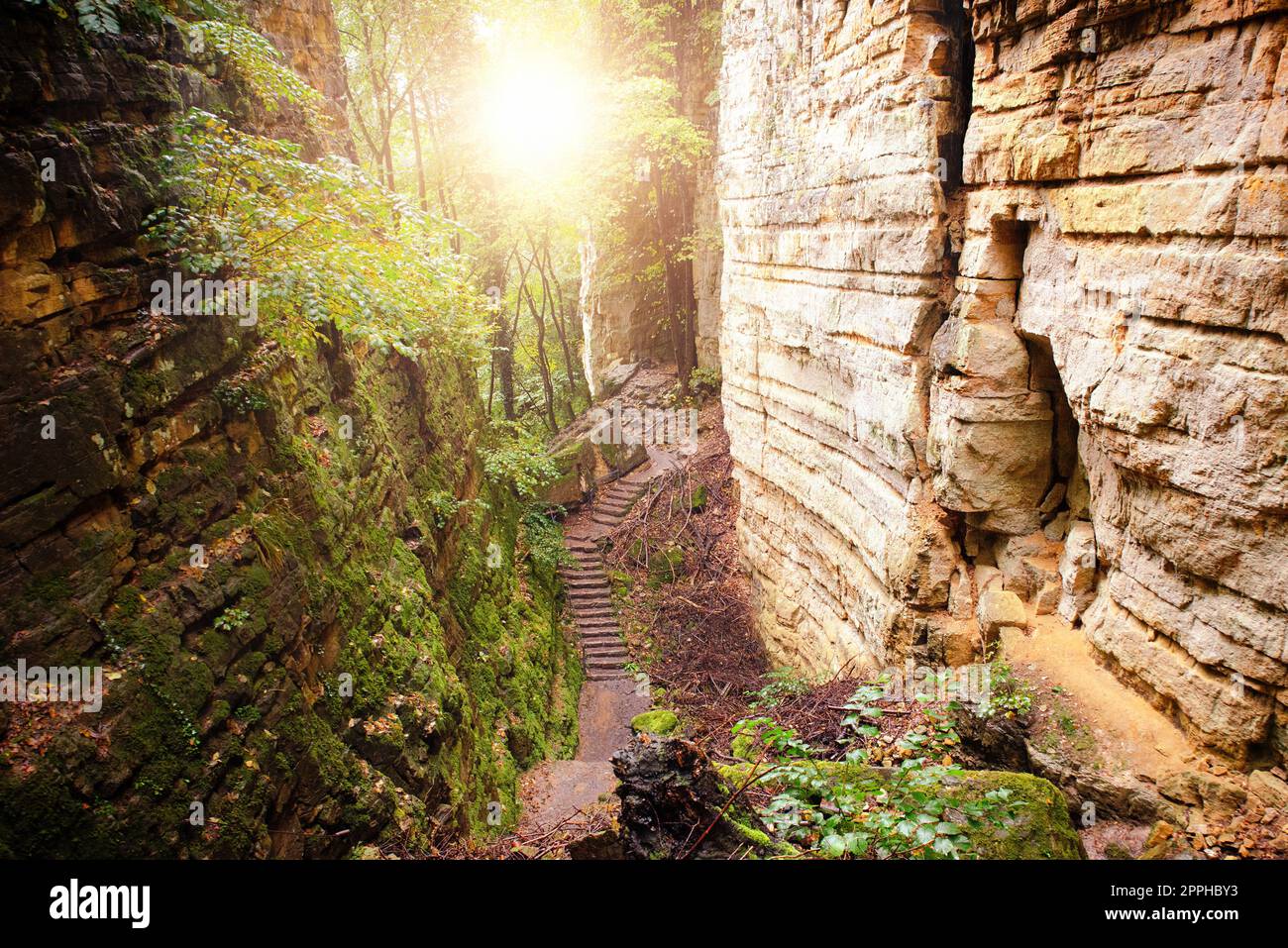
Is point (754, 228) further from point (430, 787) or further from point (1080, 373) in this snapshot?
point (430, 787)

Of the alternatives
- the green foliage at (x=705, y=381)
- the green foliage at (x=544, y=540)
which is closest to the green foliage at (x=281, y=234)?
the green foliage at (x=544, y=540)

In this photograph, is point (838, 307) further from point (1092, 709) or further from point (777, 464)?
point (1092, 709)

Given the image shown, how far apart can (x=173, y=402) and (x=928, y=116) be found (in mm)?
7742

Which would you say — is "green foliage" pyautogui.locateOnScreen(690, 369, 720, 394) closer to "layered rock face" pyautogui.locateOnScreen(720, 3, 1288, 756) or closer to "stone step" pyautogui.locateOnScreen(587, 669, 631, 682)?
"stone step" pyautogui.locateOnScreen(587, 669, 631, 682)

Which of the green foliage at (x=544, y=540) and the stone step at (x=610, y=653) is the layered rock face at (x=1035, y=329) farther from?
the green foliage at (x=544, y=540)

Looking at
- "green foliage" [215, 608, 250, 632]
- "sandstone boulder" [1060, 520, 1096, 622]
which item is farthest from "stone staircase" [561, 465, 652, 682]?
"green foliage" [215, 608, 250, 632]

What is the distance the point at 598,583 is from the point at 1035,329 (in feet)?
41.5

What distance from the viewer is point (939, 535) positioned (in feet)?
26.9

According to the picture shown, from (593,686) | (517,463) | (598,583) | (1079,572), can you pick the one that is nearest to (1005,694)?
(1079,572)

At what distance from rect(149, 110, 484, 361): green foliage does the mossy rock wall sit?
0.97 ft

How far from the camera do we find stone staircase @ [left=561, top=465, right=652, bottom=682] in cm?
1607

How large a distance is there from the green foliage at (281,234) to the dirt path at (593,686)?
17.9 ft

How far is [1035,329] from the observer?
273 inches
